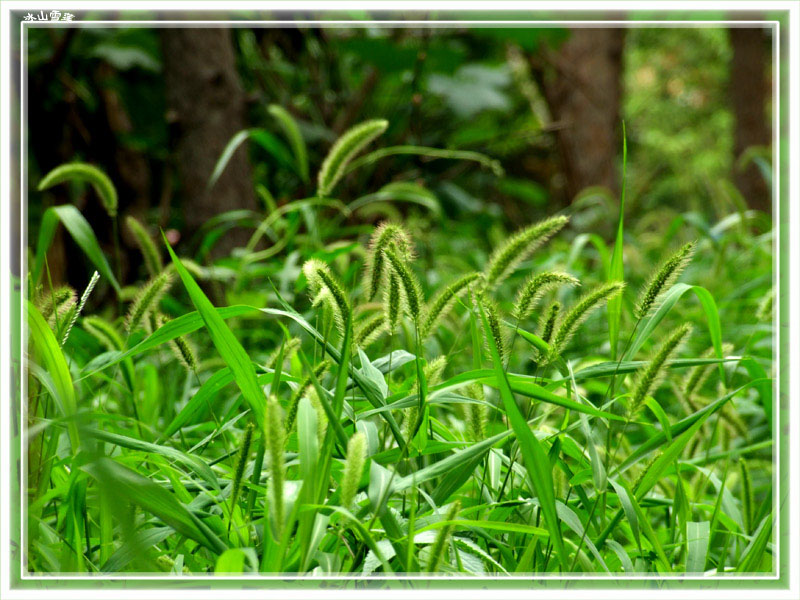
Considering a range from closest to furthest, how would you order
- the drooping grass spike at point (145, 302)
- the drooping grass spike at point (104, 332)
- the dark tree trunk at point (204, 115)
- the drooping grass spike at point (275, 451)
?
1. the drooping grass spike at point (275, 451)
2. the drooping grass spike at point (145, 302)
3. the drooping grass spike at point (104, 332)
4. the dark tree trunk at point (204, 115)

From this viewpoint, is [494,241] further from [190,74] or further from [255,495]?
[255,495]

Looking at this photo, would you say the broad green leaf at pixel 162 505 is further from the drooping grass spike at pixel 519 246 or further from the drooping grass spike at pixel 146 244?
the drooping grass spike at pixel 146 244

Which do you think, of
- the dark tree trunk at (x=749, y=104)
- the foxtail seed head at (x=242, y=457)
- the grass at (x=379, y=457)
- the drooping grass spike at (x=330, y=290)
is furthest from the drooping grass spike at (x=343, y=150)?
the dark tree trunk at (x=749, y=104)

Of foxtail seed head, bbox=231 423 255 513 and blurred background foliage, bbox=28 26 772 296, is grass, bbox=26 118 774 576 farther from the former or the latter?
blurred background foliage, bbox=28 26 772 296

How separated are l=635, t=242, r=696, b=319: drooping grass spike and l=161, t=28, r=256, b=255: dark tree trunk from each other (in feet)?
5.32

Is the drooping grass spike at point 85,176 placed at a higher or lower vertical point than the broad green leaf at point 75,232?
higher

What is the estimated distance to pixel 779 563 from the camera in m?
0.75

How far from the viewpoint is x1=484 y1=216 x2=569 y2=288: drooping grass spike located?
31.4 inches

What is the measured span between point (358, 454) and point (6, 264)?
467 millimetres

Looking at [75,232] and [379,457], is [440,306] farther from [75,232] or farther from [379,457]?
[75,232]

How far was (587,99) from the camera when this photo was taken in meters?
4.05

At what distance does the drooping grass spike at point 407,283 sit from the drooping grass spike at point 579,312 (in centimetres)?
15

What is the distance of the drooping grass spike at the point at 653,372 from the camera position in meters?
0.76

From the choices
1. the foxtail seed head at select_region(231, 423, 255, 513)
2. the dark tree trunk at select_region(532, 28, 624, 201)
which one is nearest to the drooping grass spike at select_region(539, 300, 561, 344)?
the foxtail seed head at select_region(231, 423, 255, 513)
